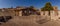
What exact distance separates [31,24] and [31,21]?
5cm

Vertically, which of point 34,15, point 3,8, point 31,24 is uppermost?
point 3,8

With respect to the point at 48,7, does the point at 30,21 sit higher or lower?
lower

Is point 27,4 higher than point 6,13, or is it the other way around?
point 27,4

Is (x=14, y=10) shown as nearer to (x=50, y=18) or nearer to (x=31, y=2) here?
(x=31, y=2)

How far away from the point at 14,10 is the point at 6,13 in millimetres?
146

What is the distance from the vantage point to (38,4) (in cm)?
214

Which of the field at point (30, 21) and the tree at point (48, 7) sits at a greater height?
the tree at point (48, 7)

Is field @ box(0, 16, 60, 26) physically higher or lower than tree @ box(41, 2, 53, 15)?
lower

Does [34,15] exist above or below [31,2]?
below

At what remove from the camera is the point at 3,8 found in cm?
217

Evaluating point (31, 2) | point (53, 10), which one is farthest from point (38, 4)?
point (53, 10)

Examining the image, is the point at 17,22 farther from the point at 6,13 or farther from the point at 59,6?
the point at 59,6

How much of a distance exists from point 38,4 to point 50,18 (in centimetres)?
31

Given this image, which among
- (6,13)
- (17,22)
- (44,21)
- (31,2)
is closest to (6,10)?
(6,13)
